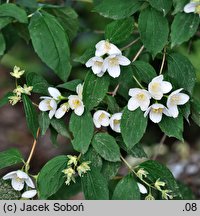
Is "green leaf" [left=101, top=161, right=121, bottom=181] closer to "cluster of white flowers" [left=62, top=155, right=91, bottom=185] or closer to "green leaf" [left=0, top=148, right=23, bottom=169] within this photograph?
"cluster of white flowers" [left=62, top=155, right=91, bottom=185]

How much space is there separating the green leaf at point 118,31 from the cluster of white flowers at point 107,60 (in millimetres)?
54

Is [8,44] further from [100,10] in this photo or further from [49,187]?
[49,187]

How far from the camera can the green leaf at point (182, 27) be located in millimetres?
1815

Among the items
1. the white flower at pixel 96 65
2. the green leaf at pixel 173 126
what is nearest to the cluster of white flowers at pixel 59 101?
the white flower at pixel 96 65

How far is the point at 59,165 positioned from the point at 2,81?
3.41 meters

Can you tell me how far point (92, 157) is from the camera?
1.91 m

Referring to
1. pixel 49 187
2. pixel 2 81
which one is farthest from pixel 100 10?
pixel 2 81

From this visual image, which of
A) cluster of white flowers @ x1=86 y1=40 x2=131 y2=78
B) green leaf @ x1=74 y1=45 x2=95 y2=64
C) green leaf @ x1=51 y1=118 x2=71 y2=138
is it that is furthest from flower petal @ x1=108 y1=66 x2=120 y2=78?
green leaf @ x1=51 y1=118 x2=71 y2=138

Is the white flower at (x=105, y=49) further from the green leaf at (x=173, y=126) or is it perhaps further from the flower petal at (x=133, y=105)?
the green leaf at (x=173, y=126)

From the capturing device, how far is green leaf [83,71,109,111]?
1824 mm

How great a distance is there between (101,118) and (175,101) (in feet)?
0.95

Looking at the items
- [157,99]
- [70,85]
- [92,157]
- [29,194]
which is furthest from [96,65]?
[29,194]

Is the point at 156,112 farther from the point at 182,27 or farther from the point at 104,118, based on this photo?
the point at 182,27

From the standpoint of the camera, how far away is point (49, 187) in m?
1.87
